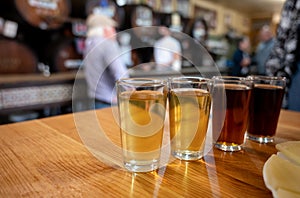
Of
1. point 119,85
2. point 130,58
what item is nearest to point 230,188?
point 119,85

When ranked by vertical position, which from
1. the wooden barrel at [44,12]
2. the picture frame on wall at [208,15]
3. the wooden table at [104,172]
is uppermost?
the picture frame on wall at [208,15]

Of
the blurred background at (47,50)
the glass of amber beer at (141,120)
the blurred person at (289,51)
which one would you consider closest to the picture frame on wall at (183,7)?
the blurred background at (47,50)

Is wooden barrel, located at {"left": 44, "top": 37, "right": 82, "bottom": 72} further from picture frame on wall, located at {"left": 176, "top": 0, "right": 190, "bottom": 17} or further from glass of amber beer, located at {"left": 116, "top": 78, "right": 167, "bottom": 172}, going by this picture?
picture frame on wall, located at {"left": 176, "top": 0, "right": 190, "bottom": 17}

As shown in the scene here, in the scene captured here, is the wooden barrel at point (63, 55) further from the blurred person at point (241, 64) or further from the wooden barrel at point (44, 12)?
A: the blurred person at point (241, 64)

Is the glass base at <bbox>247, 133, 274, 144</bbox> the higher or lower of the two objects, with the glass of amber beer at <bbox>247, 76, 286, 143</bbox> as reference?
lower

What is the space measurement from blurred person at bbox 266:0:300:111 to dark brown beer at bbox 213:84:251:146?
124 centimetres

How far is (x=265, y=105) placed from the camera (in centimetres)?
72

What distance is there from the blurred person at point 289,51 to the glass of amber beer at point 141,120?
1.46 meters

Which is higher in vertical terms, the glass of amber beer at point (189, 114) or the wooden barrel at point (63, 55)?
the wooden barrel at point (63, 55)

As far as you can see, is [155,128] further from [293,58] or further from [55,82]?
[55,82]

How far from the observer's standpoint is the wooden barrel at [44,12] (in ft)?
9.24

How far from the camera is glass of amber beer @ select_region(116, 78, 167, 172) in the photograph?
519 mm

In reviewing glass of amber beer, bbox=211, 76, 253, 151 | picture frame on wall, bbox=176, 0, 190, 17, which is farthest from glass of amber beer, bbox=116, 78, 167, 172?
picture frame on wall, bbox=176, 0, 190, 17

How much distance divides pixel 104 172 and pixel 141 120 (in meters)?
0.13
